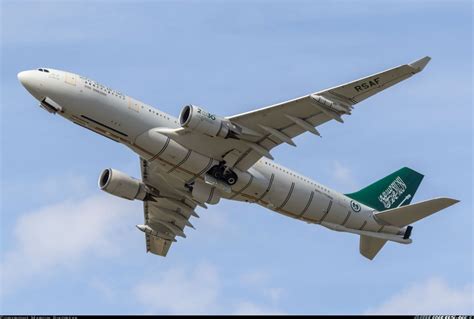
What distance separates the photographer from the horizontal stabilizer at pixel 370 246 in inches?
2589

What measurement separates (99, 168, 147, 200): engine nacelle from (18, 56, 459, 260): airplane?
2.5 inches

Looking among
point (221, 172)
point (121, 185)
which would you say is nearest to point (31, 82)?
point (121, 185)

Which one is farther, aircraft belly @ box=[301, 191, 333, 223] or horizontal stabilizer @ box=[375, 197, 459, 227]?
aircraft belly @ box=[301, 191, 333, 223]

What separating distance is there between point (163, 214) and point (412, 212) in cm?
1658

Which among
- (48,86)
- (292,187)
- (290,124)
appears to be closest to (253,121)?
(290,124)

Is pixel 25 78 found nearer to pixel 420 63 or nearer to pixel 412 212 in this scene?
pixel 420 63

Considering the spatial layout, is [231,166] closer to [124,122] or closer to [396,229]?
[124,122]

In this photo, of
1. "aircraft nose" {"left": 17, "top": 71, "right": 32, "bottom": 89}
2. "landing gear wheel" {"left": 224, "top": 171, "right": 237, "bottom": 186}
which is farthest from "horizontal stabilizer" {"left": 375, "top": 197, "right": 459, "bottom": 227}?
"aircraft nose" {"left": 17, "top": 71, "right": 32, "bottom": 89}

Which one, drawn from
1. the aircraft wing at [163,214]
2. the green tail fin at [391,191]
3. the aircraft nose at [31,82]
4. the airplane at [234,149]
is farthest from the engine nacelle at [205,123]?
the green tail fin at [391,191]

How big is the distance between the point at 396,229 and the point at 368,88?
13576 mm

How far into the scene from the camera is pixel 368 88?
5428 cm

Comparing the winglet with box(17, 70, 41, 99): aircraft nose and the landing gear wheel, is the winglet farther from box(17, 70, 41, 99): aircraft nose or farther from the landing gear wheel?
box(17, 70, 41, 99): aircraft nose

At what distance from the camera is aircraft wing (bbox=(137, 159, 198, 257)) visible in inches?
2574

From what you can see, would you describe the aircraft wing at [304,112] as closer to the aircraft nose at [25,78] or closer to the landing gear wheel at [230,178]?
the landing gear wheel at [230,178]
